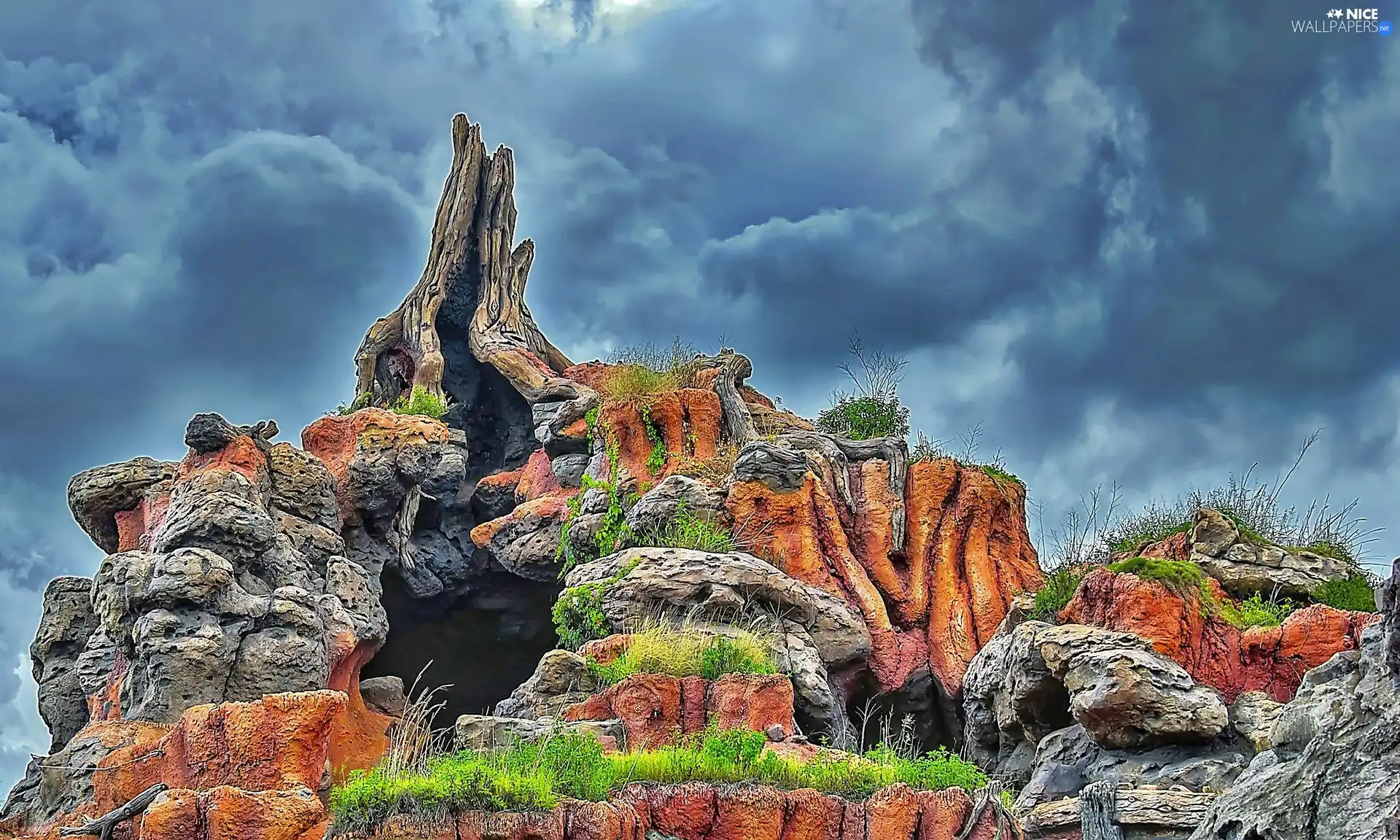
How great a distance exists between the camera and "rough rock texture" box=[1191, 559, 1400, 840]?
3633 mm

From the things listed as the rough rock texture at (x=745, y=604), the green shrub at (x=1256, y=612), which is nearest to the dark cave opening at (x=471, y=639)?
the rough rock texture at (x=745, y=604)

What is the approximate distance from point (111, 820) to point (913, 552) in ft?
34.4

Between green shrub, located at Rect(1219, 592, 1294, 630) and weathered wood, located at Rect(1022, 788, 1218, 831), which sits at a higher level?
green shrub, located at Rect(1219, 592, 1294, 630)

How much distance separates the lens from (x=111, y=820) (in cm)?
944

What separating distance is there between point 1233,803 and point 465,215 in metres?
20.4

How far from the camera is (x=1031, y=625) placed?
12422mm

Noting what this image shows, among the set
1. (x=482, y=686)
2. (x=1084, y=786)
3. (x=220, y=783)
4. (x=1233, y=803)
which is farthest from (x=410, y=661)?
(x=1233, y=803)

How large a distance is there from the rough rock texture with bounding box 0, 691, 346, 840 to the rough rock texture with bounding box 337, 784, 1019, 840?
230cm

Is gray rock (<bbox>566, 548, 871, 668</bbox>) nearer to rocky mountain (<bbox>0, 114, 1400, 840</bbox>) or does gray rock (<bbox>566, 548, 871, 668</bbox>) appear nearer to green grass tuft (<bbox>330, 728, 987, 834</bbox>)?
rocky mountain (<bbox>0, 114, 1400, 840</bbox>)

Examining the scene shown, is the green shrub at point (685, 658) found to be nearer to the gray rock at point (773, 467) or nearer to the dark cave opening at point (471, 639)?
the gray rock at point (773, 467)

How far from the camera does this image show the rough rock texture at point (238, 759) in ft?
28.3

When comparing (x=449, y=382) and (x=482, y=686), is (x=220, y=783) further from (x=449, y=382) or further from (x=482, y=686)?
(x=449, y=382)

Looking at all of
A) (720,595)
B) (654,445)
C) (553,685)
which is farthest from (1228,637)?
(654,445)

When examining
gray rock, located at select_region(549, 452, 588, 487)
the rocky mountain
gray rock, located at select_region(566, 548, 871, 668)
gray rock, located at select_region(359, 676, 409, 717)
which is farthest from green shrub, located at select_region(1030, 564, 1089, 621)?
gray rock, located at select_region(359, 676, 409, 717)
